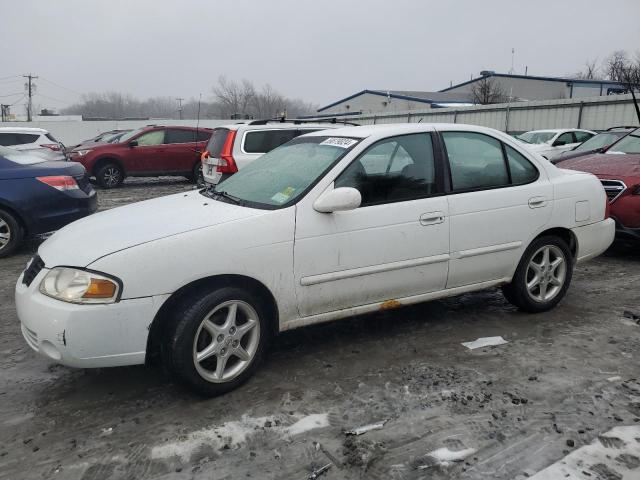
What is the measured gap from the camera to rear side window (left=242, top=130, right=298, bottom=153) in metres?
9.45

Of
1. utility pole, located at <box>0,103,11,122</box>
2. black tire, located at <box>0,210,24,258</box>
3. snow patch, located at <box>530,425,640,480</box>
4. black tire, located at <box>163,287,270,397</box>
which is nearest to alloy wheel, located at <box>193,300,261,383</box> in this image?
black tire, located at <box>163,287,270,397</box>

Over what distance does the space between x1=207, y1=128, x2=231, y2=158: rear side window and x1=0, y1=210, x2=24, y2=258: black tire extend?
11.6 feet

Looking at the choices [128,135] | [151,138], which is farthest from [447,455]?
[128,135]

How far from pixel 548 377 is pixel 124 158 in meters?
13.7

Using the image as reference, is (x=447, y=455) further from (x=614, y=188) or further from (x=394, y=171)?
(x=614, y=188)

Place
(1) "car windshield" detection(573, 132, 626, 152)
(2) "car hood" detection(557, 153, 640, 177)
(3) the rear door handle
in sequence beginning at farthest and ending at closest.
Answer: (1) "car windshield" detection(573, 132, 626, 152) < (2) "car hood" detection(557, 153, 640, 177) < (3) the rear door handle

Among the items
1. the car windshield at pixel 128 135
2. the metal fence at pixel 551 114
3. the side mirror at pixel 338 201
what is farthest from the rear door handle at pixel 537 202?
the metal fence at pixel 551 114

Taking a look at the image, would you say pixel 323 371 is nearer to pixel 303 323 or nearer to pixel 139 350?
pixel 303 323

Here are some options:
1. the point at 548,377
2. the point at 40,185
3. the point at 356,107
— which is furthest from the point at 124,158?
the point at 356,107

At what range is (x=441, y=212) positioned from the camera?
13.4 feet

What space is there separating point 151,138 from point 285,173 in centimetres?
1245

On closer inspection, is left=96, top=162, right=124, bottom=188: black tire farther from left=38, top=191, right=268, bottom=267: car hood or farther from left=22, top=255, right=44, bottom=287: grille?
left=22, top=255, right=44, bottom=287: grille

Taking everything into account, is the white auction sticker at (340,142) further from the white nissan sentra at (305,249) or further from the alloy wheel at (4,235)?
the alloy wheel at (4,235)

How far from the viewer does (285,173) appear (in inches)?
161
